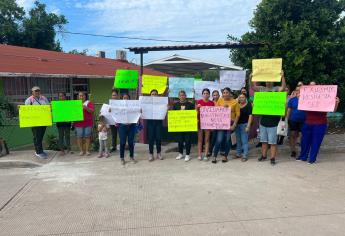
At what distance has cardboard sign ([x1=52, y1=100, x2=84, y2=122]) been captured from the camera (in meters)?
8.92

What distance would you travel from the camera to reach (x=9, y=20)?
3066 cm

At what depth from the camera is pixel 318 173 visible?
729cm

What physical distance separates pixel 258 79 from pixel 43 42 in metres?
27.1

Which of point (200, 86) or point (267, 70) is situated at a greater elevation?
point (267, 70)

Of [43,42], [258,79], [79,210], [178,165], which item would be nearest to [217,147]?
[178,165]

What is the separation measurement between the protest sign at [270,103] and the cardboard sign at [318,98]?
0.44 meters

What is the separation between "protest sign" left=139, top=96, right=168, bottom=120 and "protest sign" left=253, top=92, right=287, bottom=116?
6.60 ft

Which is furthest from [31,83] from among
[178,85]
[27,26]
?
[27,26]

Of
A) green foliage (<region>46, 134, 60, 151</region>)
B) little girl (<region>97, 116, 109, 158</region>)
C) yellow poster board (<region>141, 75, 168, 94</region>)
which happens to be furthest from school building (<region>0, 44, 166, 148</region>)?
yellow poster board (<region>141, 75, 168, 94</region>)

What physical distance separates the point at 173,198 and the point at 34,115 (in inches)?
171

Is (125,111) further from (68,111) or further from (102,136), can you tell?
(68,111)

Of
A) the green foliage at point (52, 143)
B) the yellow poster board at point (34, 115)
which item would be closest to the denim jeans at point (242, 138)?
the yellow poster board at point (34, 115)

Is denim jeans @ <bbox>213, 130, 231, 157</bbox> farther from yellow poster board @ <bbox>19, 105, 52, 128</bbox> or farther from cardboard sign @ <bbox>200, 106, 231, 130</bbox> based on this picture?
yellow poster board @ <bbox>19, 105, 52, 128</bbox>

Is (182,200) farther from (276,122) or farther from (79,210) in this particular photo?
(276,122)
